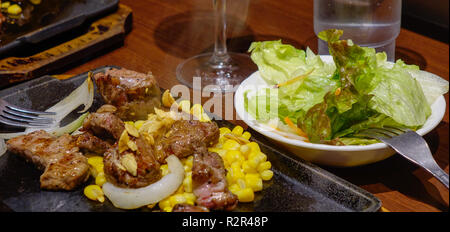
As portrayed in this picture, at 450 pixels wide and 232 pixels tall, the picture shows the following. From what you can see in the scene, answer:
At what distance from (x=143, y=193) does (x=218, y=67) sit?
142cm

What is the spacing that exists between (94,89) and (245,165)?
115cm

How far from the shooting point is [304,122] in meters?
2.20

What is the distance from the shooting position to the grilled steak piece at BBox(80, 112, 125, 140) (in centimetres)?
221

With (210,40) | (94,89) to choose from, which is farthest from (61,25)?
(210,40)

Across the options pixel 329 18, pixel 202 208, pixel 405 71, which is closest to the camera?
pixel 202 208

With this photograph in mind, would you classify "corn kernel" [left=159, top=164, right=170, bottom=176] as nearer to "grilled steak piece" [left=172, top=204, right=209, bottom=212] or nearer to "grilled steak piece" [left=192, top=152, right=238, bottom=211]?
"grilled steak piece" [left=192, top=152, right=238, bottom=211]

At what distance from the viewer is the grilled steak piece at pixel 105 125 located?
2215 millimetres

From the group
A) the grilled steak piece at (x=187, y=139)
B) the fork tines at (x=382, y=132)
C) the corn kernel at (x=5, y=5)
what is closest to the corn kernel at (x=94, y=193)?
the grilled steak piece at (x=187, y=139)

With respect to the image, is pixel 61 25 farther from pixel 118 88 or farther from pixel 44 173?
pixel 44 173

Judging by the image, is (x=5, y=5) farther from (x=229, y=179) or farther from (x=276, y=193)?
(x=276, y=193)

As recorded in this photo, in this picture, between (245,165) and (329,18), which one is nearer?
(245,165)

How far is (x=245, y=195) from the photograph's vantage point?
6.26 ft

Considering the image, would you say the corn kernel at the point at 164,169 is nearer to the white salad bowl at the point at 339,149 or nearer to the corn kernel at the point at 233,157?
the corn kernel at the point at 233,157

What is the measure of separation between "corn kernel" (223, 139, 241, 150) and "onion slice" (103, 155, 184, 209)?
12.5 inches
